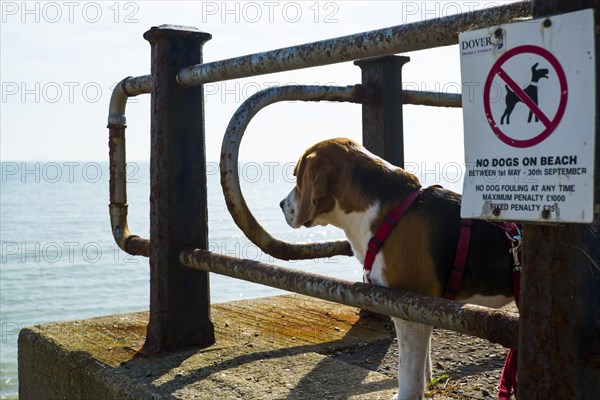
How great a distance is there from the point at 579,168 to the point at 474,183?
0.28 meters

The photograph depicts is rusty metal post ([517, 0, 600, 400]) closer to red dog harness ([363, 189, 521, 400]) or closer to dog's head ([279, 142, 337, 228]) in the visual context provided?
red dog harness ([363, 189, 521, 400])

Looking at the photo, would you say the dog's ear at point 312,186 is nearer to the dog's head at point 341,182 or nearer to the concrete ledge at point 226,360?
the dog's head at point 341,182

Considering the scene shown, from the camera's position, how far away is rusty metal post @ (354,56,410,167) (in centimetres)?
412

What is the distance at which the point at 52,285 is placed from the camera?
17719 mm

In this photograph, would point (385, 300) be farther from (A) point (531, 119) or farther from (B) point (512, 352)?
(A) point (531, 119)

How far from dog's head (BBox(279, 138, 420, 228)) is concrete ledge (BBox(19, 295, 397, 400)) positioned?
61 cm

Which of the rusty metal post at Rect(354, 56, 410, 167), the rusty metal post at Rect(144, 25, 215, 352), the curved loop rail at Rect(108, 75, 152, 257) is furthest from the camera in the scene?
the rusty metal post at Rect(354, 56, 410, 167)

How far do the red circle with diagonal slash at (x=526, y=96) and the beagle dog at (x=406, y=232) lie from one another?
119 cm

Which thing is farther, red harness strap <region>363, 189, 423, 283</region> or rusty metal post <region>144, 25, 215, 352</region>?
rusty metal post <region>144, 25, 215, 352</region>

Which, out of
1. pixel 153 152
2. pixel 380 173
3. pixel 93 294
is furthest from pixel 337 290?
pixel 93 294

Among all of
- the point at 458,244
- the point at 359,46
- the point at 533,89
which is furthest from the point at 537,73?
the point at 458,244

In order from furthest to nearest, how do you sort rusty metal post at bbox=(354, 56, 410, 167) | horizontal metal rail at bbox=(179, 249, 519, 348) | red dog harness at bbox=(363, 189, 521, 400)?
rusty metal post at bbox=(354, 56, 410, 167)
red dog harness at bbox=(363, 189, 521, 400)
horizontal metal rail at bbox=(179, 249, 519, 348)

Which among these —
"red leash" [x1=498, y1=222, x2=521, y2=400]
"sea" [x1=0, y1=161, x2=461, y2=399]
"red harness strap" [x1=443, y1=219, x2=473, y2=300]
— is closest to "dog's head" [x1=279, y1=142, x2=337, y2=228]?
"red harness strap" [x1=443, y1=219, x2=473, y2=300]

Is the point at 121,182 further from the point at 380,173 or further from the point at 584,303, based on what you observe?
the point at 584,303
